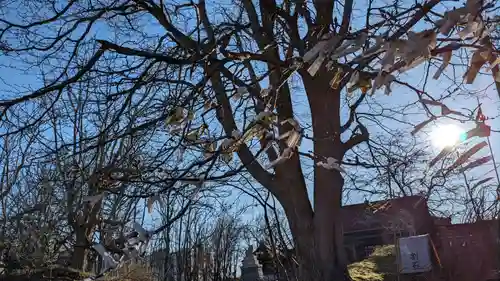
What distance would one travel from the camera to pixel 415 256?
17.0ft

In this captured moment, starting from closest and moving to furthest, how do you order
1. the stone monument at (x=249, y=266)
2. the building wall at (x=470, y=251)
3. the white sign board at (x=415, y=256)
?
the white sign board at (x=415, y=256) < the building wall at (x=470, y=251) < the stone monument at (x=249, y=266)

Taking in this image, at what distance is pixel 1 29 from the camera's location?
5.61m

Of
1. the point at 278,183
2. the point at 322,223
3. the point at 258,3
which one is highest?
the point at 258,3

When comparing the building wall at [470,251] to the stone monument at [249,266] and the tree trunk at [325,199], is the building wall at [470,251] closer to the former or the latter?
the tree trunk at [325,199]

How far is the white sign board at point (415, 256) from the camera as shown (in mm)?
5145

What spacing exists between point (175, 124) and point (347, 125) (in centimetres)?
354

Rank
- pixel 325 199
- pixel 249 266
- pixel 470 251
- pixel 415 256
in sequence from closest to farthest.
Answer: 1. pixel 415 256
2. pixel 325 199
3. pixel 470 251
4. pixel 249 266

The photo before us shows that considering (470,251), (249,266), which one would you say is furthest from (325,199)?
(249,266)

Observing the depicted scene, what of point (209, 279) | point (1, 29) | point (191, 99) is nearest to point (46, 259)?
point (209, 279)

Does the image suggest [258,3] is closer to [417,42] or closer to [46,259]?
[417,42]

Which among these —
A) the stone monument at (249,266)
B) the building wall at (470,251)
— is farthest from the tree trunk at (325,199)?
the stone monument at (249,266)

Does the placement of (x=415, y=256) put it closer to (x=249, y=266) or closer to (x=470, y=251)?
(x=470, y=251)

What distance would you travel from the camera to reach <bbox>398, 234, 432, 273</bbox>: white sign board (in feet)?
16.9

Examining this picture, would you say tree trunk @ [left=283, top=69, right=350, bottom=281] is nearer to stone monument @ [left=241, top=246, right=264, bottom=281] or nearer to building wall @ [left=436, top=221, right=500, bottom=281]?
building wall @ [left=436, top=221, right=500, bottom=281]
